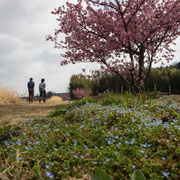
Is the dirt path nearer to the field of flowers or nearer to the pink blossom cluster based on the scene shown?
the field of flowers

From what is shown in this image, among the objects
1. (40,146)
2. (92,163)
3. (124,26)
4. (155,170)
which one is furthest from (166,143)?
(124,26)

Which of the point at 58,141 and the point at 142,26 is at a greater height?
the point at 142,26

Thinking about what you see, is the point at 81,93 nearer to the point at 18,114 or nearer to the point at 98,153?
the point at 18,114

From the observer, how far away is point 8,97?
13859 millimetres

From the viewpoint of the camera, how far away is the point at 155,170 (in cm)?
193

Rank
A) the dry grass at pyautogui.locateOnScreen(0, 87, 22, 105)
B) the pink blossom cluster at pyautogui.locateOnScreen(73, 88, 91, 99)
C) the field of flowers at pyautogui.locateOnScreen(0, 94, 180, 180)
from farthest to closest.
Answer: the pink blossom cluster at pyautogui.locateOnScreen(73, 88, 91, 99) < the dry grass at pyautogui.locateOnScreen(0, 87, 22, 105) < the field of flowers at pyautogui.locateOnScreen(0, 94, 180, 180)

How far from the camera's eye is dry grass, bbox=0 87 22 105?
44.0 ft

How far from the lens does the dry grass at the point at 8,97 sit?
13411mm

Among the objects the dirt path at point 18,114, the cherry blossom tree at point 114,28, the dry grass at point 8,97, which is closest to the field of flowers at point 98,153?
the dirt path at point 18,114

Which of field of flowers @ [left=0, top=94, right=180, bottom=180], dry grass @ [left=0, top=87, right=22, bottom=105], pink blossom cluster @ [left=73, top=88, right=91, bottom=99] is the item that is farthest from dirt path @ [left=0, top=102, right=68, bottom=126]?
pink blossom cluster @ [left=73, top=88, right=91, bottom=99]

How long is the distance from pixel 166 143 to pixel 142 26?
21.3ft

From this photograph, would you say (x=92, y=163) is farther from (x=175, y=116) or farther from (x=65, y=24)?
(x=65, y=24)

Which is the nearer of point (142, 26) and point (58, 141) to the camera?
point (58, 141)

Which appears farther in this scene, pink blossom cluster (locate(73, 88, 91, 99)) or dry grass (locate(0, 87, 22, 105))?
pink blossom cluster (locate(73, 88, 91, 99))
